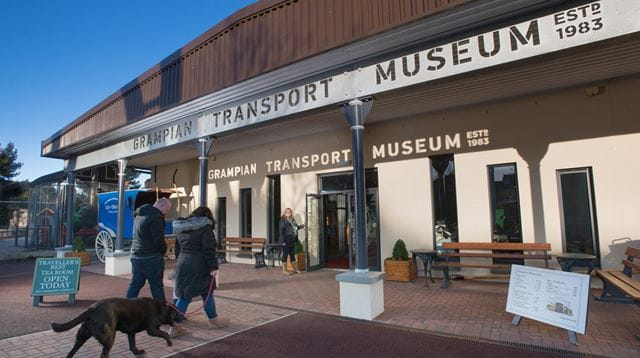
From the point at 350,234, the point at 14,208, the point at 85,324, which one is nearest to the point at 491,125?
the point at 350,234

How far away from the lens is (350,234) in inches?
355

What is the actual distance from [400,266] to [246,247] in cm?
513

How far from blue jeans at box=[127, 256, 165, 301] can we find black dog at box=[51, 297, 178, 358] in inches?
31.5

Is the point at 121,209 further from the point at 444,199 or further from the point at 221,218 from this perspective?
the point at 444,199

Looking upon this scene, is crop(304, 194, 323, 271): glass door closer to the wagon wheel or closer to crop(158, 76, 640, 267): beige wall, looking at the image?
crop(158, 76, 640, 267): beige wall

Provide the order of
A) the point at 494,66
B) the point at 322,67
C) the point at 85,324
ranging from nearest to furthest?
the point at 85,324 → the point at 494,66 → the point at 322,67

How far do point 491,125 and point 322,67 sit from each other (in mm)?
4020

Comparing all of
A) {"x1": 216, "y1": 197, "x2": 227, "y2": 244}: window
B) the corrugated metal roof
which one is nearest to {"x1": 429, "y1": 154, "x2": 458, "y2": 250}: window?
the corrugated metal roof

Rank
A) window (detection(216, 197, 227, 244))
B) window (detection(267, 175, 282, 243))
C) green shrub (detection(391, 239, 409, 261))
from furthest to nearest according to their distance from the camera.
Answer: window (detection(216, 197, 227, 244)) < window (detection(267, 175, 282, 243)) < green shrub (detection(391, 239, 409, 261))

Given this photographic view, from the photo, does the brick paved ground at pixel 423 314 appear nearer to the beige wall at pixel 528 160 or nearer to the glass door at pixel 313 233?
the glass door at pixel 313 233

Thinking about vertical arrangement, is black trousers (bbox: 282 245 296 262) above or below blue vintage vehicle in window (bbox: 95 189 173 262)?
below

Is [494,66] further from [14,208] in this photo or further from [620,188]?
[14,208]

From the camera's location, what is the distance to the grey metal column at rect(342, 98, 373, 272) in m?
5.25

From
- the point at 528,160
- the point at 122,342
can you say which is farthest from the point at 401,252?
the point at 122,342
